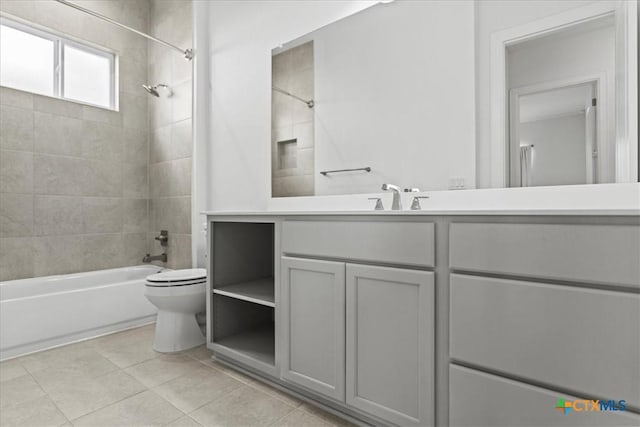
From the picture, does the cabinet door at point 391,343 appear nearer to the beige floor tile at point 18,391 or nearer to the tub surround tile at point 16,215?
the beige floor tile at point 18,391

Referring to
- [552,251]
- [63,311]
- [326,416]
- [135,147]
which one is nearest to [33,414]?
[63,311]

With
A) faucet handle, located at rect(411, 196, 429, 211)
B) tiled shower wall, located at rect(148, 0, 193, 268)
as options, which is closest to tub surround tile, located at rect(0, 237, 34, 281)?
tiled shower wall, located at rect(148, 0, 193, 268)

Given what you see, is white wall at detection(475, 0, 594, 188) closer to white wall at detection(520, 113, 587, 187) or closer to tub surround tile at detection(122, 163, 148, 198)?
white wall at detection(520, 113, 587, 187)

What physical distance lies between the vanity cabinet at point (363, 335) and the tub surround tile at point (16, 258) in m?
2.29

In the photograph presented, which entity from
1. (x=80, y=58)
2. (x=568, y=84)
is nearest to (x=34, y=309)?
(x=80, y=58)

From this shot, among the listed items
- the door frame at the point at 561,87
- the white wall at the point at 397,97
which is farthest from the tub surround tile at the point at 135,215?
the door frame at the point at 561,87

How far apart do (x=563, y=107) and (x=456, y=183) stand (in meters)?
0.48

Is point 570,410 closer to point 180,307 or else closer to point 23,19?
point 180,307

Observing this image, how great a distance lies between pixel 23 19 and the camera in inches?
102

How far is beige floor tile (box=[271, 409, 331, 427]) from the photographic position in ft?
4.43

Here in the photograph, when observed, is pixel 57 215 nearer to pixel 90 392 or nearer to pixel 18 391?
pixel 18 391

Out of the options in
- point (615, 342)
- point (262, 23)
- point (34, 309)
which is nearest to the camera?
point (615, 342)

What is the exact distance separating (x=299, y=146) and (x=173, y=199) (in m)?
1.47

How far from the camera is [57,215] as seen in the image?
2.73 m
